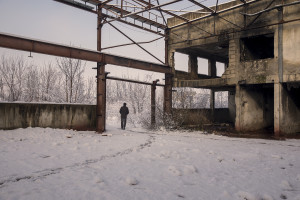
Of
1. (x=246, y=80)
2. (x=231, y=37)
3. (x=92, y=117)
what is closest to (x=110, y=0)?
(x=92, y=117)

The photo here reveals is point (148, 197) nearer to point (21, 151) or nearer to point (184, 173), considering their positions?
point (184, 173)

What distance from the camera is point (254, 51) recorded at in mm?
13250

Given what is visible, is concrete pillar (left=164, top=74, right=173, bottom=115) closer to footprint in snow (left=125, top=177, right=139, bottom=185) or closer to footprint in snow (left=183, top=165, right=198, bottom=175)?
footprint in snow (left=183, top=165, right=198, bottom=175)

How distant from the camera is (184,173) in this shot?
4.53m

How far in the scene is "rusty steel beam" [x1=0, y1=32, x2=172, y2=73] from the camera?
8375 mm

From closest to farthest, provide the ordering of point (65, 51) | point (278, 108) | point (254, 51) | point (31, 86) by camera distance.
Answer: point (65, 51), point (278, 108), point (254, 51), point (31, 86)

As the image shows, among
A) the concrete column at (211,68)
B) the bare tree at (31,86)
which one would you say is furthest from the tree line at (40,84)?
the concrete column at (211,68)

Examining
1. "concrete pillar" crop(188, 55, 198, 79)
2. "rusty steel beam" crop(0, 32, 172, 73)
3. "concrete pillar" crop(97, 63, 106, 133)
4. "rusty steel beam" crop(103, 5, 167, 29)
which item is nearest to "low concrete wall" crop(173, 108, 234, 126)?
"concrete pillar" crop(188, 55, 198, 79)

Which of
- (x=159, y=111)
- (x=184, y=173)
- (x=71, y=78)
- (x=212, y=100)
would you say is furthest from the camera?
(x=71, y=78)

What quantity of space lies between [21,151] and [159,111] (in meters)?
8.70

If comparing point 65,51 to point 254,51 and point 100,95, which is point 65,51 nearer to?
point 100,95

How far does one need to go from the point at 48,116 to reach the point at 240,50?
10472 mm

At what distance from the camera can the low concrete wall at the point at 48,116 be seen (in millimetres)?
9047

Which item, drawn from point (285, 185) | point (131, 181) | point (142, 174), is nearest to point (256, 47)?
point (285, 185)
